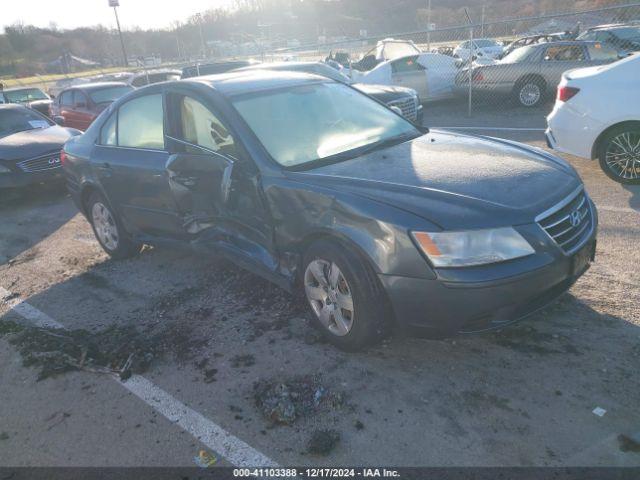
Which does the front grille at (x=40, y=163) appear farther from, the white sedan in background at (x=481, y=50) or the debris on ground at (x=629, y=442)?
the white sedan in background at (x=481, y=50)

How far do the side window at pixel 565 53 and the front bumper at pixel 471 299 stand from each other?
33.2 ft

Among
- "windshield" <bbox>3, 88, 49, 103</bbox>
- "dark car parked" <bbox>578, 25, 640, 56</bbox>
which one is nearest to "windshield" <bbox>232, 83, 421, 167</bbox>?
"dark car parked" <bbox>578, 25, 640, 56</bbox>

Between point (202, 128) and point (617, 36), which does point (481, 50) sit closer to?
point (617, 36)

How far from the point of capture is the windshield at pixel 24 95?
1697 centimetres

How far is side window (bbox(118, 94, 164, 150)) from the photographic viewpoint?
14.6 feet

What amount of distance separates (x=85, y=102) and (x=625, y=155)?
37.6ft

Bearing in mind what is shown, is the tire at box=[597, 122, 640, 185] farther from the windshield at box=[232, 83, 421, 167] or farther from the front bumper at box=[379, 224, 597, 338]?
the front bumper at box=[379, 224, 597, 338]

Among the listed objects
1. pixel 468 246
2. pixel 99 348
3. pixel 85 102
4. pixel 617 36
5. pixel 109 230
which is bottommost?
pixel 99 348

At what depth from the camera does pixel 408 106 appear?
9.48 m

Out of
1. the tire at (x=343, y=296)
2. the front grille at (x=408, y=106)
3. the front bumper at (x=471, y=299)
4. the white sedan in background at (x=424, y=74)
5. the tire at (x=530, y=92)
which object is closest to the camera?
the front bumper at (x=471, y=299)

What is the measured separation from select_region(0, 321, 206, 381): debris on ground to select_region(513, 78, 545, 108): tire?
412 inches

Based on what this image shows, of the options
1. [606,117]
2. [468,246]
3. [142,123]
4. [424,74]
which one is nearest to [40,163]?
[142,123]

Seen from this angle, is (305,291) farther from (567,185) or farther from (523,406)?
(567,185)

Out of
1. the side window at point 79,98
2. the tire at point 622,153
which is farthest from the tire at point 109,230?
the side window at point 79,98
